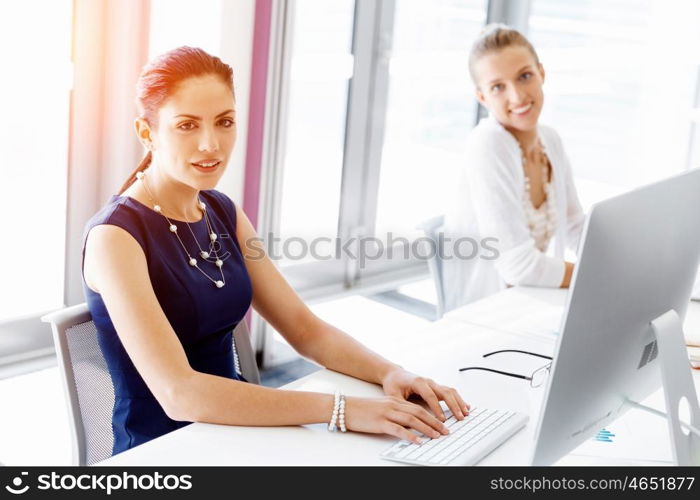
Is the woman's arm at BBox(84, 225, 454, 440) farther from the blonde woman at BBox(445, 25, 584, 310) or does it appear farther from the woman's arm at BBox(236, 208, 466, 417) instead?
the blonde woman at BBox(445, 25, 584, 310)

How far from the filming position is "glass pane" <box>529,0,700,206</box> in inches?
174

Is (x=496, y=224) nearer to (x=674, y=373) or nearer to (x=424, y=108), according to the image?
(x=674, y=373)

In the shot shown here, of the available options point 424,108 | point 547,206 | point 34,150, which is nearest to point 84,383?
point 34,150

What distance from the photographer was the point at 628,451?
1.56m

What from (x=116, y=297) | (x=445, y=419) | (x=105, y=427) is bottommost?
(x=105, y=427)

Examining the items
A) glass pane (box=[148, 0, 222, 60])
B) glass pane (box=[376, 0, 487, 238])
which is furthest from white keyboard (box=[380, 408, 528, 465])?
glass pane (box=[376, 0, 487, 238])

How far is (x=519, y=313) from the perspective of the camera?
2.28 m

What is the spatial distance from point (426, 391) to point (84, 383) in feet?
2.09

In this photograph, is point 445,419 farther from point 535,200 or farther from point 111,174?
point 111,174

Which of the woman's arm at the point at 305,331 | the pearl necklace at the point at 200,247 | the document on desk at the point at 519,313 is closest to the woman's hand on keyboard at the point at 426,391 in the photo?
the woman's arm at the point at 305,331

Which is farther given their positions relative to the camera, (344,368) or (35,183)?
(35,183)
